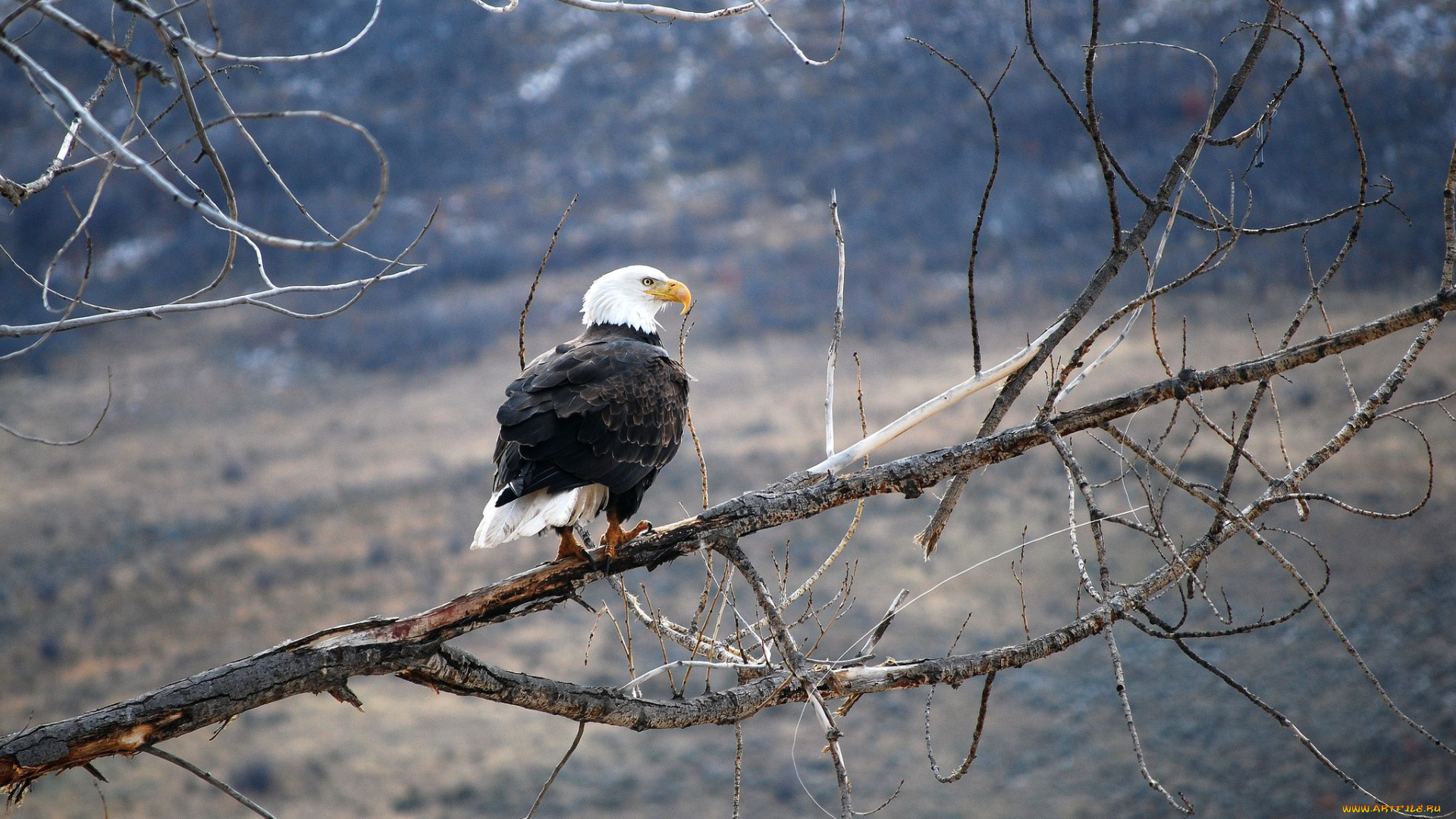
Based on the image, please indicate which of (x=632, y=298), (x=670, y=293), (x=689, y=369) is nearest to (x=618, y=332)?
(x=632, y=298)

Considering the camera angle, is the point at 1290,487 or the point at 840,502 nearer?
the point at 1290,487

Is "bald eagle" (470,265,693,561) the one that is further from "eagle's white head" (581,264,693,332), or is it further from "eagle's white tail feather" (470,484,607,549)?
"eagle's white head" (581,264,693,332)

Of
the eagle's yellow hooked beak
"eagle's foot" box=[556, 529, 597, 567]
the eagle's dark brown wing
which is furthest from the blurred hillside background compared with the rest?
the eagle's yellow hooked beak

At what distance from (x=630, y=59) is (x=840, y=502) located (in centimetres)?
5359

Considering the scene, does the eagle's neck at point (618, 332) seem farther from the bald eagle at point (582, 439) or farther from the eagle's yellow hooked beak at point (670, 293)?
the bald eagle at point (582, 439)

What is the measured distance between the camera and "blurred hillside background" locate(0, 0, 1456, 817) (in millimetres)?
20109

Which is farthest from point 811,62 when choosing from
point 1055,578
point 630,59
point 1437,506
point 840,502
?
point 630,59

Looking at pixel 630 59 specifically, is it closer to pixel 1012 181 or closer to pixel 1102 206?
pixel 1012 181

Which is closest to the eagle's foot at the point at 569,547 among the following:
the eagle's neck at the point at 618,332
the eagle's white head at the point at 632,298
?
the eagle's neck at the point at 618,332

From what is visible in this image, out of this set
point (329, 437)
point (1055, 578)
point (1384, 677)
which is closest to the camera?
point (1384, 677)

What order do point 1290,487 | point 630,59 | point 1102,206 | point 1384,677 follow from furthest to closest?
point 630,59
point 1102,206
point 1384,677
point 1290,487

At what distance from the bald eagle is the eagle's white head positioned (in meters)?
0.66

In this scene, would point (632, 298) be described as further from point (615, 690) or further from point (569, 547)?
point (615, 690)

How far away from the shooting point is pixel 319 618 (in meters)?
25.0
